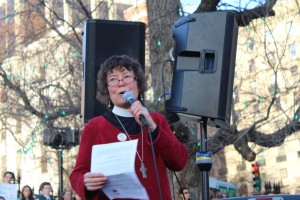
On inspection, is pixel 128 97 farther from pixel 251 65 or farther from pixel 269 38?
pixel 251 65

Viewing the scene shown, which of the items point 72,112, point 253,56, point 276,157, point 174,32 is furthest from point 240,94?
point 276,157

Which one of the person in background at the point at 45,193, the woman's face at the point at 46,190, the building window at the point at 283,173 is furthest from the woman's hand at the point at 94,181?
the building window at the point at 283,173

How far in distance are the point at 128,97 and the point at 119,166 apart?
459mm

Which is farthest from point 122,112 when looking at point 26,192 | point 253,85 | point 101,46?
point 253,85

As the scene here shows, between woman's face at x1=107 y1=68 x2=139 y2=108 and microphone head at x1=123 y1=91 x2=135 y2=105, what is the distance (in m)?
0.11

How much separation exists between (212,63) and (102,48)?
5.54 feet

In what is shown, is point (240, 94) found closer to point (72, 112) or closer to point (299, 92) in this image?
point (299, 92)

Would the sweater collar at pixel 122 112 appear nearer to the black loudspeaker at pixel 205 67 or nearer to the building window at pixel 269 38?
the black loudspeaker at pixel 205 67

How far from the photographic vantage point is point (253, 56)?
1355 centimetres

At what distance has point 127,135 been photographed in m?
3.49

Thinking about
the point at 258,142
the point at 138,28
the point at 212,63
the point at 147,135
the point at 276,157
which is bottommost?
the point at 276,157

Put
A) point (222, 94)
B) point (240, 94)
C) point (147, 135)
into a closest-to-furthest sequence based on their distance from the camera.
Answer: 1. point (147, 135)
2. point (222, 94)
3. point (240, 94)

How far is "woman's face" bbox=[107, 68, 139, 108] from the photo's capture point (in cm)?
359

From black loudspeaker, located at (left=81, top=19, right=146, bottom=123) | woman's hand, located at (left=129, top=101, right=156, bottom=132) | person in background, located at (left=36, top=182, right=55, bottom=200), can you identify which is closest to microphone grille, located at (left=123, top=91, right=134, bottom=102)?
woman's hand, located at (left=129, top=101, right=156, bottom=132)
